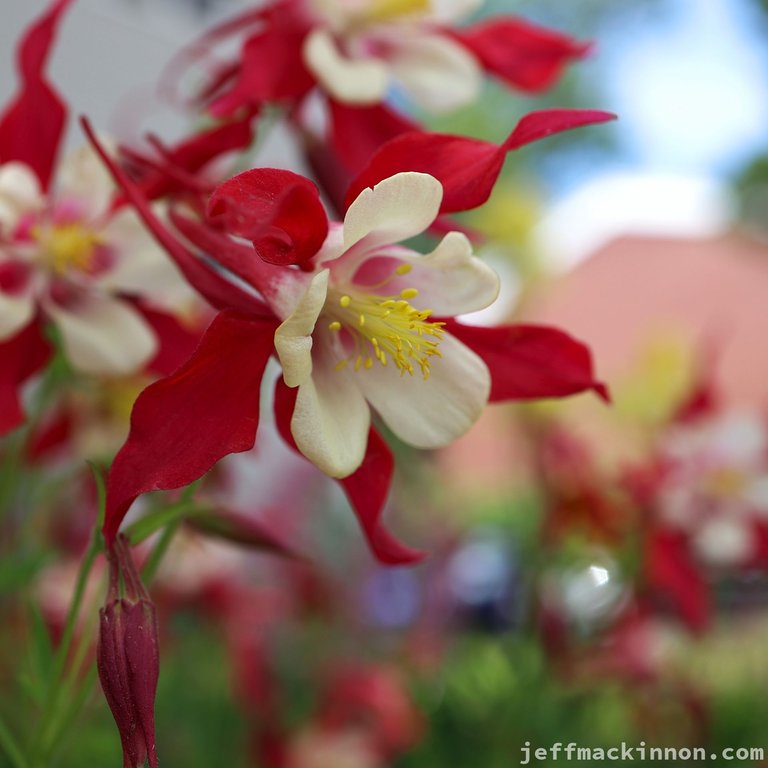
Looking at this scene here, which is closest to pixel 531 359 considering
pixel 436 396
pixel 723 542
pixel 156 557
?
pixel 436 396

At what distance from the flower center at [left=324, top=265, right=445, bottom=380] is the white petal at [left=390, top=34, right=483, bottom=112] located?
17 cm

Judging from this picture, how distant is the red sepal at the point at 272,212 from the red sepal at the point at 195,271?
24 mm

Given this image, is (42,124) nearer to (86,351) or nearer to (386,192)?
(86,351)

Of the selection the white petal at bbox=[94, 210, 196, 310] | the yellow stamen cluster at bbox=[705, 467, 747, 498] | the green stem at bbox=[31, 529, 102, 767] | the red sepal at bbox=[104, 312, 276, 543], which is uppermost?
the red sepal at bbox=[104, 312, 276, 543]

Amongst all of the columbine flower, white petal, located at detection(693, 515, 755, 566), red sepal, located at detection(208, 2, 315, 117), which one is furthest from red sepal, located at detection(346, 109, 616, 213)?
white petal, located at detection(693, 515, 755, 566)

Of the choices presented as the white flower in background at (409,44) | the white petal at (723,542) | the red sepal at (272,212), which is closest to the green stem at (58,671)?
the red sepal at (272,212)

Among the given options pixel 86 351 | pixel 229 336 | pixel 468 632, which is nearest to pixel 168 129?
pixel 468 632

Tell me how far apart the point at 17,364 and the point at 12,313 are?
0.03m

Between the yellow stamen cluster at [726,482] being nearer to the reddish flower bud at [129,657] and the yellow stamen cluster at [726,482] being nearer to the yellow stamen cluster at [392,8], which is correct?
the yellow stamen cluster at [392,8]

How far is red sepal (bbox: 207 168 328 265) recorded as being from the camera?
0.80 feet

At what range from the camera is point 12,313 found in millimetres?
368

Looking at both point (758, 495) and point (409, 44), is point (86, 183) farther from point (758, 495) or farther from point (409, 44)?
point (758, 495)

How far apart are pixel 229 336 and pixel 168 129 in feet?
5.47

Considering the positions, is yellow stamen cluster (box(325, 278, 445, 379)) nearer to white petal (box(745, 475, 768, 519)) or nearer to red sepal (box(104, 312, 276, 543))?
red sepal (box(104, 312, 276, 543))
